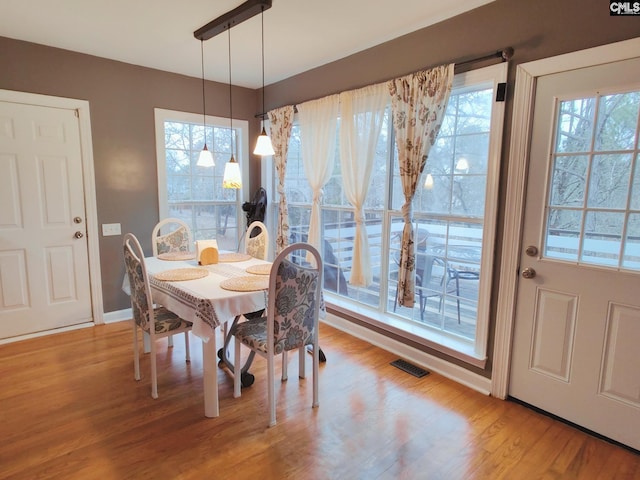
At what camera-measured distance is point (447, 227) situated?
109 inches

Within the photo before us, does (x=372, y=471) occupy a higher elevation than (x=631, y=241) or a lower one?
lower

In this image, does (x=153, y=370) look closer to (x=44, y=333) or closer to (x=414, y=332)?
(x=44, y=333)

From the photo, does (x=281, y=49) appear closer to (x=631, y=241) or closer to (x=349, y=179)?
(x=349, y=179)

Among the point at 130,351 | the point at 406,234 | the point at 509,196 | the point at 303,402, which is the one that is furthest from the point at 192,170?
the point at 509,196

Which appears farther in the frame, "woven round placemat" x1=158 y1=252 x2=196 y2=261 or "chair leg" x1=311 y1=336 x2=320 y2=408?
"woven round placemat" x1=158 y1=252 x2=196 y2=261

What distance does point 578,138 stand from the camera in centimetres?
204

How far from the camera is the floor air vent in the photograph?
276 centimetres

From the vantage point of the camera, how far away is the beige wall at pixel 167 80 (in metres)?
2.12

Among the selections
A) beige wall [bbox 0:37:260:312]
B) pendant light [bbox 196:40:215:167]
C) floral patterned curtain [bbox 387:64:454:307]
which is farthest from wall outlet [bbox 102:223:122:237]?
floral patterned curtain [bbox 387:64:454:307]

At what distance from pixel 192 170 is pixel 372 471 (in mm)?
3504

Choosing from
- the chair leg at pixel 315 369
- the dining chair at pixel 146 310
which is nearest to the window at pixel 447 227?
the chair leg at pixel 315 369

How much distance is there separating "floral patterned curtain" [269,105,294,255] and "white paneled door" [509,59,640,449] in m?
2.48

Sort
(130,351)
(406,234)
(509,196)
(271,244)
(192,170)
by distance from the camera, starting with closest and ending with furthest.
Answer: (509,196) → (406,234) → (130,351) → (192,170) → (271,244)

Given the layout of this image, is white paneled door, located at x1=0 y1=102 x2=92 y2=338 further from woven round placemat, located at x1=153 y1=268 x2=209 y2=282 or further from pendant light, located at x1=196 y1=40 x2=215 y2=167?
woven round placemat, located at x1=153 y1=268 x2=209 y2=282
